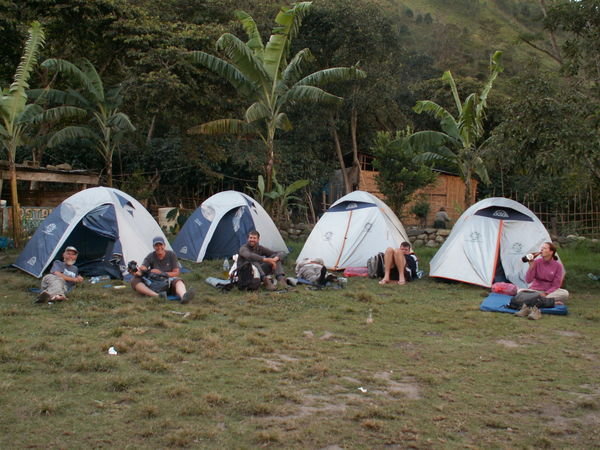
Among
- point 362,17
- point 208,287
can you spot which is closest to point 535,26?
point 362,17

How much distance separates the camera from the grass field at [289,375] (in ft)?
12.7

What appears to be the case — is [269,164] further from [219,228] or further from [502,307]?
[502,307]

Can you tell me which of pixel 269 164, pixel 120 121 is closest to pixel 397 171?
pixel 269 164

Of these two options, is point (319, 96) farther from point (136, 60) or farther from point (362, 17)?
point (362, 17)

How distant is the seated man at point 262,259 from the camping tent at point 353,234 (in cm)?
218

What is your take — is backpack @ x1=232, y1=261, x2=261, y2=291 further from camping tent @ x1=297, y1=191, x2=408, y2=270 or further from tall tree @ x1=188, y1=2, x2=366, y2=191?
tall tree @ x1=188, y1=2, x2=366, y2=191

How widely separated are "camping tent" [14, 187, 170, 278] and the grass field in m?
1.87

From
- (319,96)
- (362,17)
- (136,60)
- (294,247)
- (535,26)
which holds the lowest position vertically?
(294,247)

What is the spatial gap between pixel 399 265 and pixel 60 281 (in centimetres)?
526

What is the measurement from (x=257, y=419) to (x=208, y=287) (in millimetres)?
5465

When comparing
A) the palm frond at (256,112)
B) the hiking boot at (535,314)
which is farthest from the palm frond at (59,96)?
the hiking boot at (535,314)

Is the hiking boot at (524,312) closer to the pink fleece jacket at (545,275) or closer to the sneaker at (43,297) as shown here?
Answer: the pink fleece jacket at (545,275)

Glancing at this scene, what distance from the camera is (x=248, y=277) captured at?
29.4ft

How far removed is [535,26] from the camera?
36500mm
